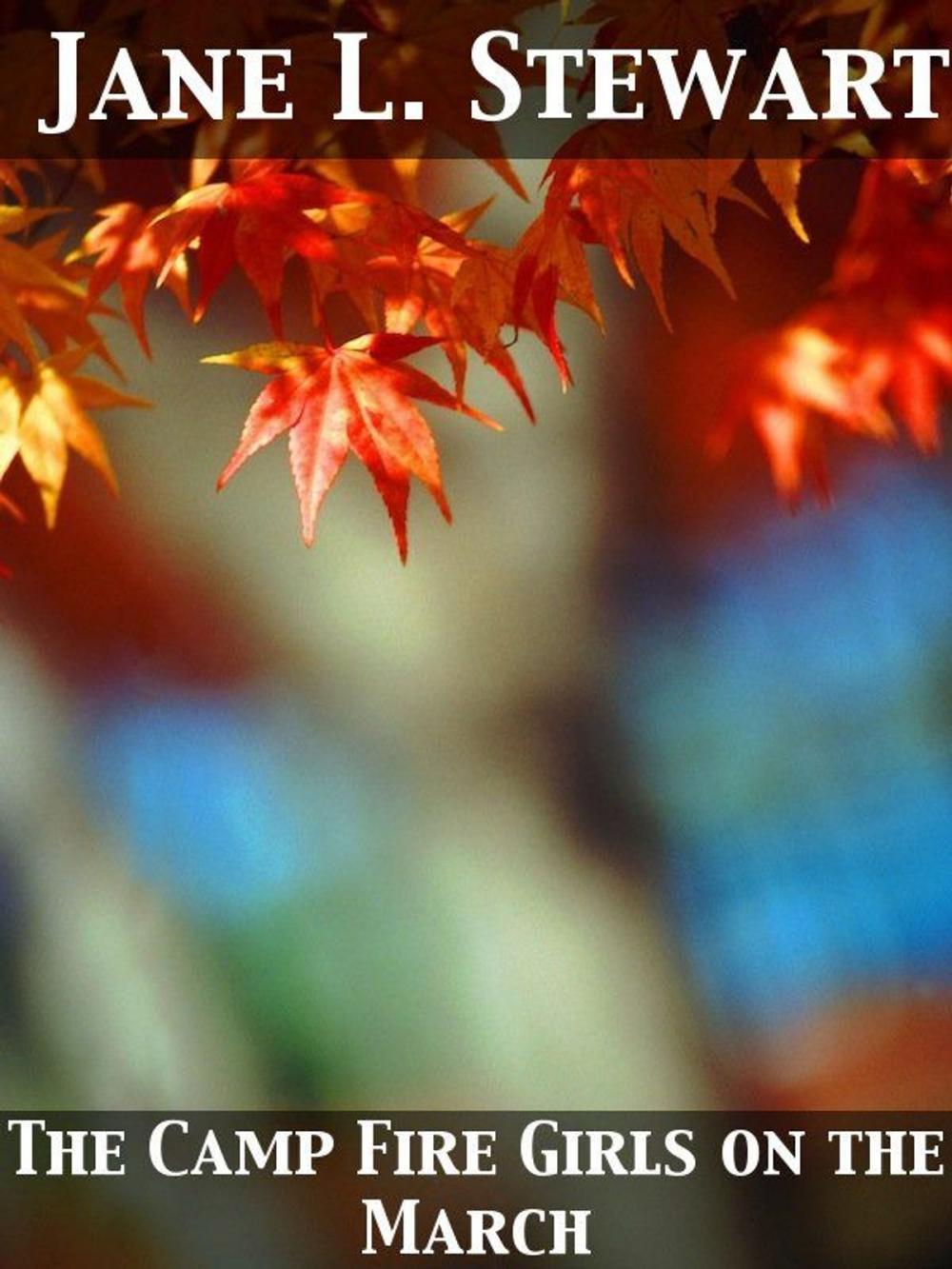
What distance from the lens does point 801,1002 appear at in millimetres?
1239

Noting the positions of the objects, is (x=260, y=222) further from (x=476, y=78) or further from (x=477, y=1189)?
(x=477, y=1189)

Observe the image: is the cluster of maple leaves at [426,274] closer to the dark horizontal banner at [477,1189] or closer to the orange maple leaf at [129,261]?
the orange maple leaf at [129,261]

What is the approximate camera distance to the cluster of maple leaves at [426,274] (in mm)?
1169

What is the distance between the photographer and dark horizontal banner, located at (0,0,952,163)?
3.79 ft

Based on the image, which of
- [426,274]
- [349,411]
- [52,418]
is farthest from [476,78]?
[52,418]

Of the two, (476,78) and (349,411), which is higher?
(476,78)

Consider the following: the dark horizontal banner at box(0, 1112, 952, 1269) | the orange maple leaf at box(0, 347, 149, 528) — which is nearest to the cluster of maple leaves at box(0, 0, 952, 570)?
the orange maple leaf at box(0, 347, 149, 528)

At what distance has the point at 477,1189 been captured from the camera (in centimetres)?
127

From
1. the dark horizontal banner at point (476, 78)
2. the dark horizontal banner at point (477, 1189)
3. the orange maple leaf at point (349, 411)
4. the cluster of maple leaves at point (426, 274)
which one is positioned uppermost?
the dark horizontal banner at point (476, 78)

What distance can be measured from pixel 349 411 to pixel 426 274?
0.15 meters

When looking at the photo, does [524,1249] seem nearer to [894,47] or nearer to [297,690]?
[297,690]

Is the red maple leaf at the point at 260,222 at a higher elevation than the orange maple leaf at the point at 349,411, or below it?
higher

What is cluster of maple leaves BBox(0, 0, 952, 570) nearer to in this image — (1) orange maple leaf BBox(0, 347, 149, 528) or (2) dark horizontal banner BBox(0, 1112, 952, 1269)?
(1) orange maple leaf BBox(0, 347, 149, 528)

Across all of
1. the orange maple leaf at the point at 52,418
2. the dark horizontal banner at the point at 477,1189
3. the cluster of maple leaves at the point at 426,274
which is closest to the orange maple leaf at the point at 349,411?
the cluster of maple leaves at the point at 426,274
